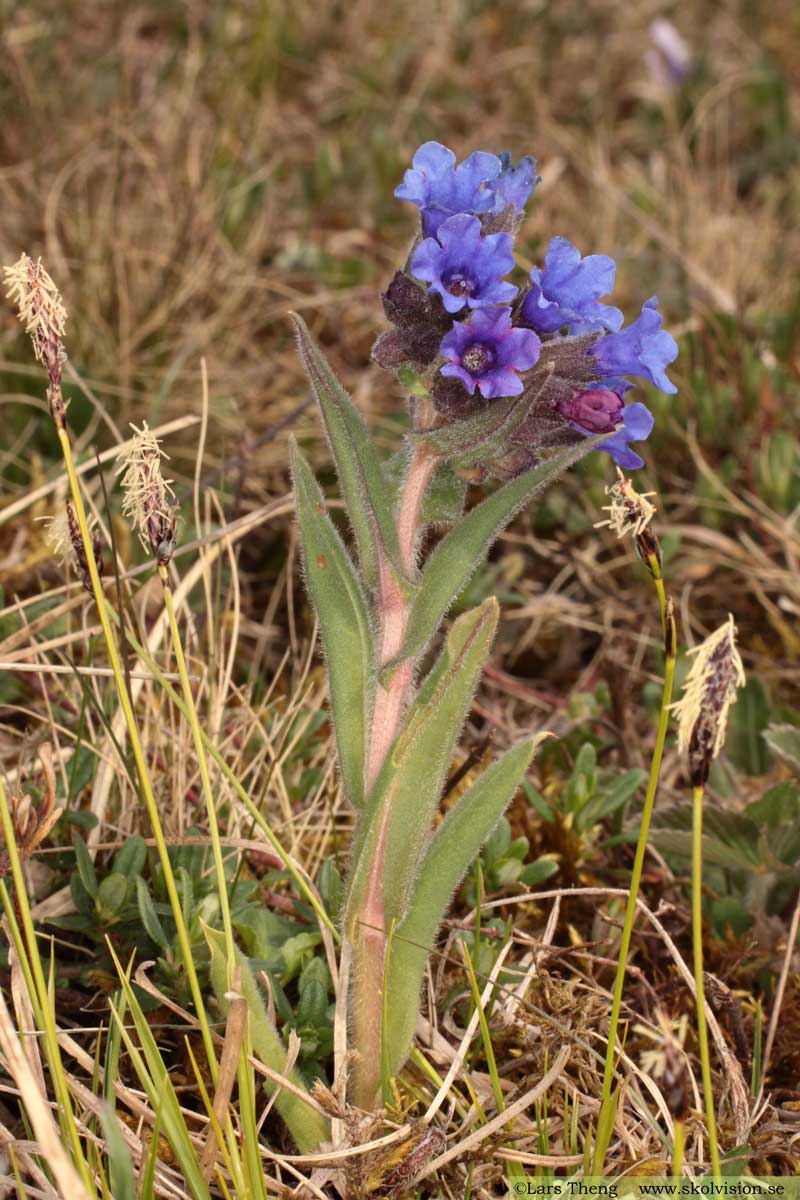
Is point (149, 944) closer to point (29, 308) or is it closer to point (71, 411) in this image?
point (29, 308)

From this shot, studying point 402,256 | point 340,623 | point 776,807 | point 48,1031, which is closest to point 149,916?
point 48,1031

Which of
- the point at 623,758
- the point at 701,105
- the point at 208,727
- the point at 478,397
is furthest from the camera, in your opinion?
the point at 701,105

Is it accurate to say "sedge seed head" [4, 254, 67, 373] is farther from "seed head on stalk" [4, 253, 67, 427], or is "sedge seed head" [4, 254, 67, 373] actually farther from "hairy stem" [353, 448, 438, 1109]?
"hairy stem" [353, 448, 438, 1109]

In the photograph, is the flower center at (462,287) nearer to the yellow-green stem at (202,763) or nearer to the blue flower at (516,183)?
the blue flower at (516,183)

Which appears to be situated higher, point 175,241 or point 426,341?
point 426,341

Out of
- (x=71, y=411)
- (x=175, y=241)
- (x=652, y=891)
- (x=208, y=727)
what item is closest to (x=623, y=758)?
(x=652, y=891)

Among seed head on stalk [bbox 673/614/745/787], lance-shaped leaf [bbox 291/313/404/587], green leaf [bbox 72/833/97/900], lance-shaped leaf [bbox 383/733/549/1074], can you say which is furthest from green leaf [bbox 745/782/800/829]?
green leaf [bbox 72/833/97/900]

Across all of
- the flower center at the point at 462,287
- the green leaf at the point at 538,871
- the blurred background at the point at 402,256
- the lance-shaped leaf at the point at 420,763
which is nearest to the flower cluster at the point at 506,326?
the flower center at the point at 462,287
